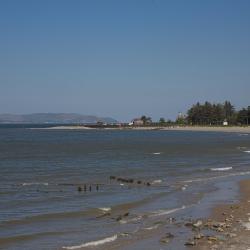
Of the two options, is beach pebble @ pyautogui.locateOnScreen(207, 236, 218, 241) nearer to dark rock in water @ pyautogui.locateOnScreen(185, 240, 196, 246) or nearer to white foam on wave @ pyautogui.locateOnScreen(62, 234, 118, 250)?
dark rock in water @ pyautogui.locateOnScreen(185, 240, 196, 246)

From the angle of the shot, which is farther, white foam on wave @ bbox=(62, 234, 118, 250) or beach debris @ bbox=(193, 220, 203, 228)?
beach debris @ bbox=(193, 220, 203, 228)

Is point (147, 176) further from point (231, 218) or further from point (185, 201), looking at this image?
point (231, 218)

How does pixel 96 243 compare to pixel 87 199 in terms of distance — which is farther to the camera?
pixel 87 199

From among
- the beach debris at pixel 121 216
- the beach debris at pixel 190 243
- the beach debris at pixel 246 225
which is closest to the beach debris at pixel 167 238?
the beach debris at pixel 190 243

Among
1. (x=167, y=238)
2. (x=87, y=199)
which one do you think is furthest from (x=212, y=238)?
(x=87, y=199)

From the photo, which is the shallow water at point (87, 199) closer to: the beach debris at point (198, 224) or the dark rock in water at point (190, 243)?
the beach debris at point (198, 224)

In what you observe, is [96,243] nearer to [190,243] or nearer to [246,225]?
[190,243]

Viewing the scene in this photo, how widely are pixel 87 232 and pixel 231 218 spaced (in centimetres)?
495

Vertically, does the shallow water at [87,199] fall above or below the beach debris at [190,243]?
below

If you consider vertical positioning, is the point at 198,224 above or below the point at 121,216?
above

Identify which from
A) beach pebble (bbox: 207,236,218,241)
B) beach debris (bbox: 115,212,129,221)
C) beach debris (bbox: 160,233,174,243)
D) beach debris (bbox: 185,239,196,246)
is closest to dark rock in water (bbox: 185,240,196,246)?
beach debris (bbox: 185,239,196,246)

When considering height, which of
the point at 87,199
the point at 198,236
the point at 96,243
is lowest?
the point at 87,199

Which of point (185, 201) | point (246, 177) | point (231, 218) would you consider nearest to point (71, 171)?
point (246, 177)

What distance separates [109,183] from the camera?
30172mm
